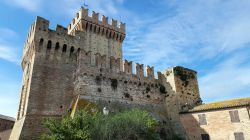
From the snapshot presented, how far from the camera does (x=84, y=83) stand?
18.6m

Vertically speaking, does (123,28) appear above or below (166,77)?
above

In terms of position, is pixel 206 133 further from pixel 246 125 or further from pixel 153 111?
pixel 153 111

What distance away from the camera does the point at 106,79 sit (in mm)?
19953

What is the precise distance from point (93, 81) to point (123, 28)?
11.3 m

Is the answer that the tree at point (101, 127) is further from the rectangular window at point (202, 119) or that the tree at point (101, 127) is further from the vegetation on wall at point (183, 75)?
the vegetation on wall at point (183, 75)

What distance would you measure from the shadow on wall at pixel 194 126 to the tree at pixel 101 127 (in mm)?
6197

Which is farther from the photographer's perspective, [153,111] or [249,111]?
[153,111]

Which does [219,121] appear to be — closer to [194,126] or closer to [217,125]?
[217,125]

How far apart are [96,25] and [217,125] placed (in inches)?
630

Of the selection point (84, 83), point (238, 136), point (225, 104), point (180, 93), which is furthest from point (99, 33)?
point (238, 136)

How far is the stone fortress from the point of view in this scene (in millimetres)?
17003

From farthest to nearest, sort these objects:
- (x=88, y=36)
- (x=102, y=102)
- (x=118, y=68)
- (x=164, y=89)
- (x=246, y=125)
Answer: (x=88, y=36)
(x=164, y=89)
(x=118, y=68)
(x=102, y=102)
(x=246, y=125)

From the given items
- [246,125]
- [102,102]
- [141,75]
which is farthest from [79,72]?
[246,125]

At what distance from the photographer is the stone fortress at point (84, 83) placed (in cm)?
1700
